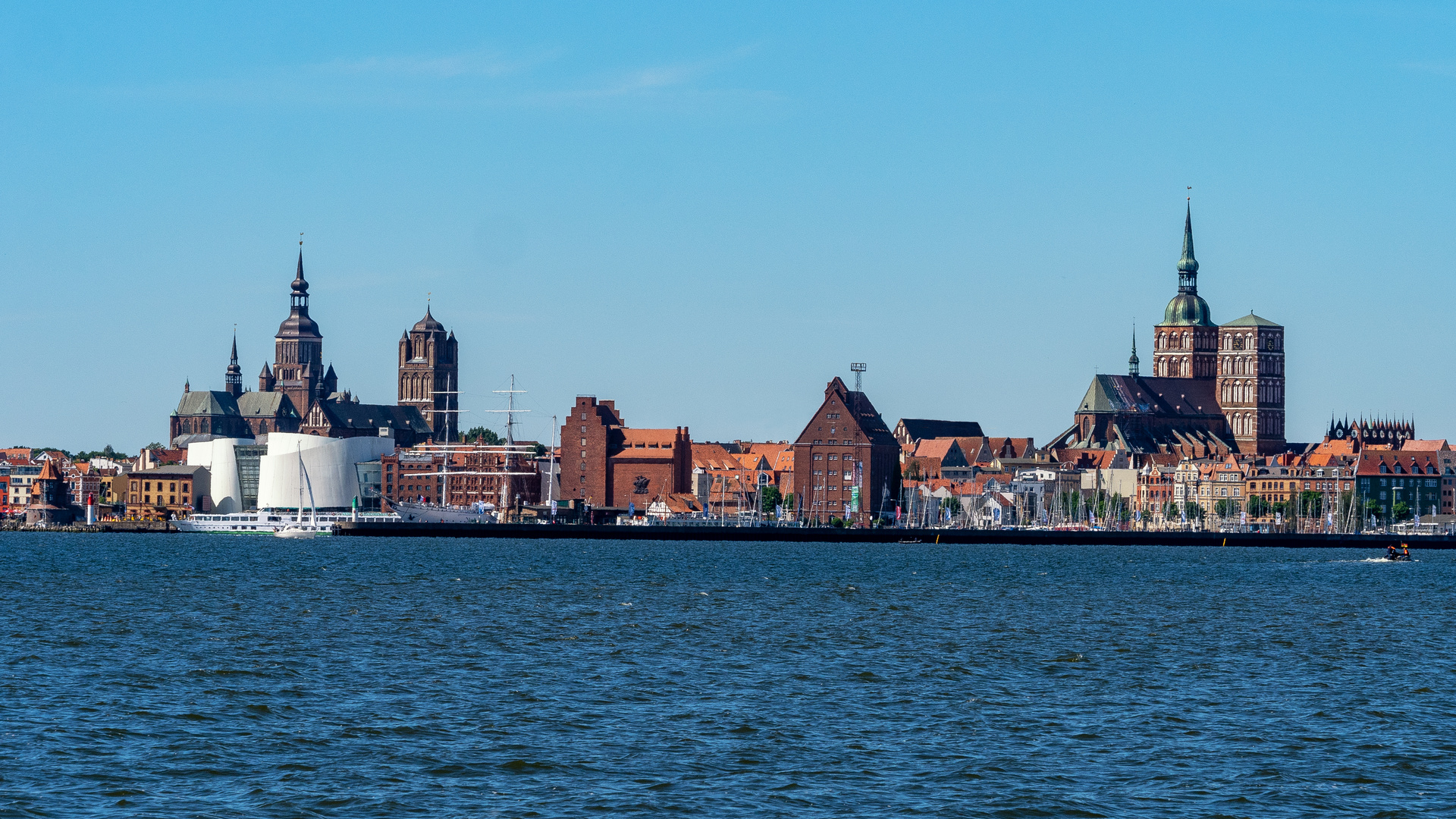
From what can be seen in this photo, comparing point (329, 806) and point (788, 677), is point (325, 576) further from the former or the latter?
point (329, 806)

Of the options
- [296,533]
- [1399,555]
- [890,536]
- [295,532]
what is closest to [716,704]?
[1399,555]

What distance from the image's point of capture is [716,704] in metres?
39.9

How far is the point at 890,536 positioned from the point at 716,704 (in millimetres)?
146732

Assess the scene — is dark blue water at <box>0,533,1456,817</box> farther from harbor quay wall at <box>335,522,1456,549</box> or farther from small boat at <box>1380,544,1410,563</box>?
harbor quay wall at <box>335,522,1456,549</box>

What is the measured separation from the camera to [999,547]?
17512 centimetres

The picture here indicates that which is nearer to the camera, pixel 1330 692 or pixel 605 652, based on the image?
pixel 1330 692

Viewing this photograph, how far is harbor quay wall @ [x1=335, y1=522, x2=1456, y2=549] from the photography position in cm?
18250

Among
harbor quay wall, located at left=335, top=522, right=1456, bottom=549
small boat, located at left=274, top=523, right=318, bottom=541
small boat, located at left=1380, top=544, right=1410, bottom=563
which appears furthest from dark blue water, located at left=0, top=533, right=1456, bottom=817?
small boat, located at left=274, top=523, right=318, bottom=541

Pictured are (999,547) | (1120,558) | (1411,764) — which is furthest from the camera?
(999,547)

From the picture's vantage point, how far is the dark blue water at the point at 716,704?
97.5 feet

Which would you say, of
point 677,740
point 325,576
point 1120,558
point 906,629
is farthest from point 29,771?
point 1120,558

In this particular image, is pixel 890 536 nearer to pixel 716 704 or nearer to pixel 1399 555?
pixel 1399 555

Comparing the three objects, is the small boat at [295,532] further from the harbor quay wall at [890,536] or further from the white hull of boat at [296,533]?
the harbor quay wall at [890,536]

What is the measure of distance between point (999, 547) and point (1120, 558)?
30.8 m
